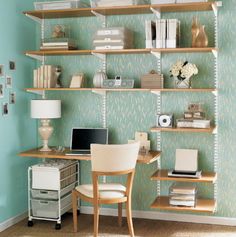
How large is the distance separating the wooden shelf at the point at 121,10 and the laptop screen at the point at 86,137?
3.72 feet

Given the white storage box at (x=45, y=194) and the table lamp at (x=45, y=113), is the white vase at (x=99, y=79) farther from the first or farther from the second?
the white storage box at (x=45, y=194)

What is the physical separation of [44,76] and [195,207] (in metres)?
1.90

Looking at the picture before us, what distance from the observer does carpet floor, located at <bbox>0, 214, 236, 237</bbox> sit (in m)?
4.43

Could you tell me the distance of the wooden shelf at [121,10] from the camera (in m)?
4.40

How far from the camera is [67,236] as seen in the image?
14.4 feet

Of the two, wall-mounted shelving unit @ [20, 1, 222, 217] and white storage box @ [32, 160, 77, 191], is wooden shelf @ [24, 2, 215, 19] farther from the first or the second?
white storage box @ [32, 160, 77, 191]

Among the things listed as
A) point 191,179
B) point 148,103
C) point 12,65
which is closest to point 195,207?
point 191,179

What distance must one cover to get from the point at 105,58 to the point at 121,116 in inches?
23.6

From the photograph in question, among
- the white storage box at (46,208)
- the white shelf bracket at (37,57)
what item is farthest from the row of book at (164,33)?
the white storage box at (46,208)

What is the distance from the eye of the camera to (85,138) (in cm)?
488

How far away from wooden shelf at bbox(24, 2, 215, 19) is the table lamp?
2.83 ft

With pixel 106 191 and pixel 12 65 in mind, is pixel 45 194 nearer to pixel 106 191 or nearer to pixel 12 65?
pixel 106 191

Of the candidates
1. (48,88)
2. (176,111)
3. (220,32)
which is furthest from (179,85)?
(48,88)

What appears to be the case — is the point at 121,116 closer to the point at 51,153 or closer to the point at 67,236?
the point at 51,153
